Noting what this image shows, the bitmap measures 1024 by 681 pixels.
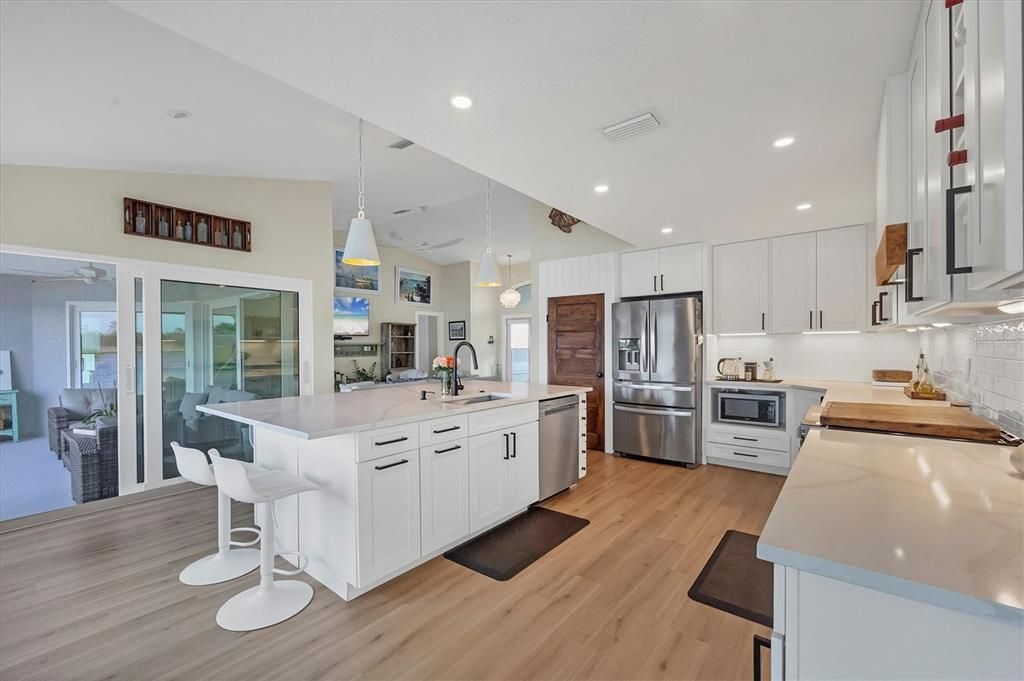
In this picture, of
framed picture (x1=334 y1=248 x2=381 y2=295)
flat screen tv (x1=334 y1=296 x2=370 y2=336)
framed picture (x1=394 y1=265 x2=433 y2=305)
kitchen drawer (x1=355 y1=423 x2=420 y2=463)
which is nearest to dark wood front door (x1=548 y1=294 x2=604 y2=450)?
kitchen drawer (x1=355 y1=423 x2=420 y2=463)

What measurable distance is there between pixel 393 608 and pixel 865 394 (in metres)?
3.38

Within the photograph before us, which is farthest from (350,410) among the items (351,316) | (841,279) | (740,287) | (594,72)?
(351,316)

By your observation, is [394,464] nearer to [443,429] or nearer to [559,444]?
[443,429]

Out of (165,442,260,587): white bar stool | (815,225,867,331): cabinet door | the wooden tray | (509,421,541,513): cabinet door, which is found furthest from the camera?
(815,225,867,331): cabinet door

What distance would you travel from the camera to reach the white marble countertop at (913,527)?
0.70m

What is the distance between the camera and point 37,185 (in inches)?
121

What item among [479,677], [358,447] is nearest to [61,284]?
[358,447]

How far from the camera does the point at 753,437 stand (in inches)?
172

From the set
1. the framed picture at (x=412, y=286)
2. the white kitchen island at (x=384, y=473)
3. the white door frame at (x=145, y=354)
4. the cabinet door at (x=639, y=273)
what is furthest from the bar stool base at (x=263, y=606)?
the framed picture at (x=412, y=286)

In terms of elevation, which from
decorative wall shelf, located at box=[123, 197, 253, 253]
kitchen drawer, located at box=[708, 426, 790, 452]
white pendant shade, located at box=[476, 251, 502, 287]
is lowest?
kitchen drawer, located at box=[708, 426, 790, 452]

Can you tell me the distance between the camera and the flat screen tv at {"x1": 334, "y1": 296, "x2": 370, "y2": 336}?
7.89 metres

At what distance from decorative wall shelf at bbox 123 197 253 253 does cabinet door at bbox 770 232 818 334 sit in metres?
5.24

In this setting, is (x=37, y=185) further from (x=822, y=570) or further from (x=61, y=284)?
(x=822, y=570)

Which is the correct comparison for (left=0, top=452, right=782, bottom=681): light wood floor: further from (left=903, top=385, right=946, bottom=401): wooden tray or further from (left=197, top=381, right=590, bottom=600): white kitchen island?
(left=903, top=385, right=946, bottom=401): wooden tray
